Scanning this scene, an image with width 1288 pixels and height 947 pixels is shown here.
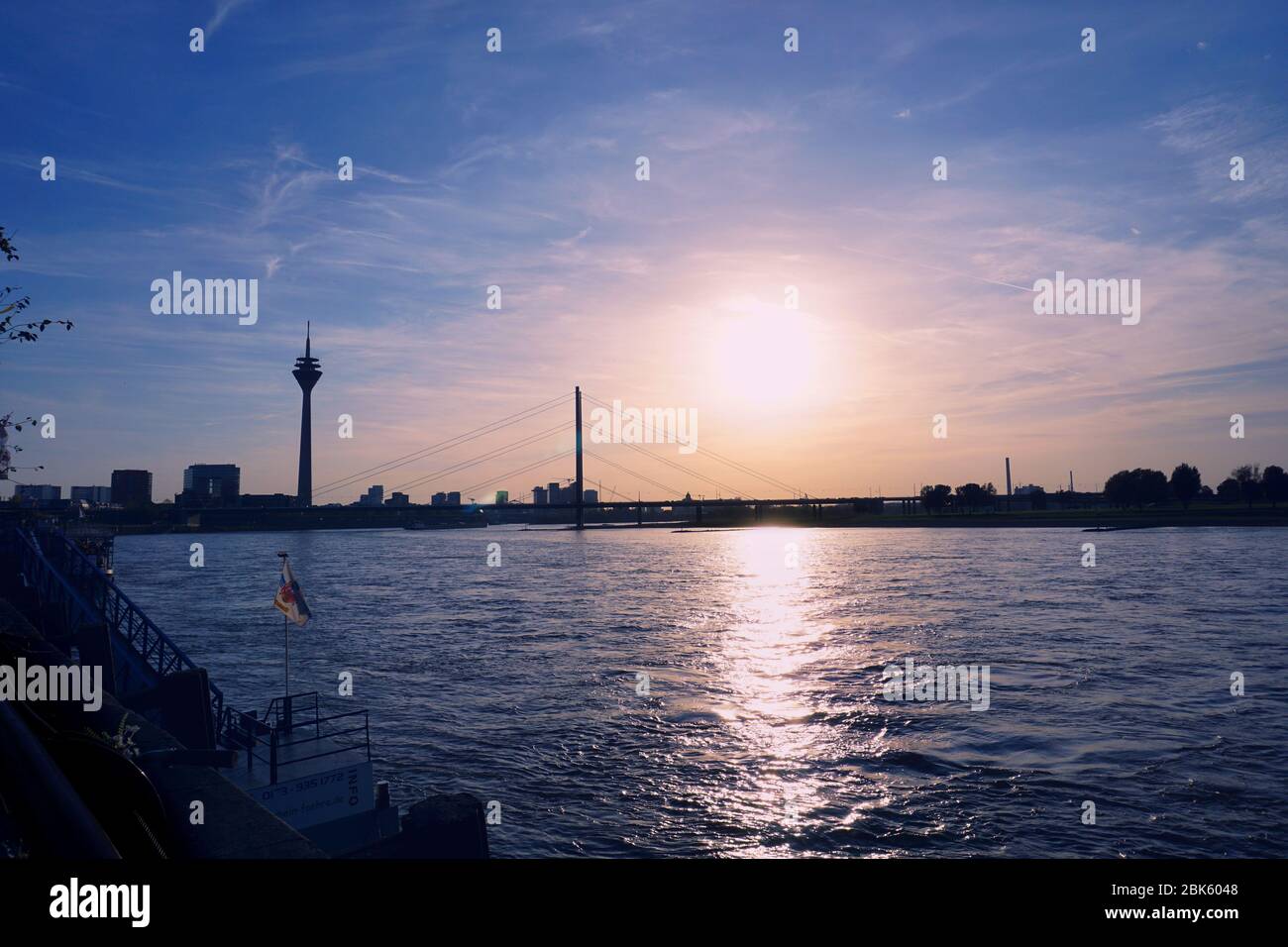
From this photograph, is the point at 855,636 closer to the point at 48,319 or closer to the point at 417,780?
the point at 417,780

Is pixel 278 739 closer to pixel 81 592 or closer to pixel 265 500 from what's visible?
pixel 81 592

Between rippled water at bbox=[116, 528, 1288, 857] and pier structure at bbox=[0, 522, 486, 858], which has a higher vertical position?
pier structure at bbox=[0, 522, 486, 858]

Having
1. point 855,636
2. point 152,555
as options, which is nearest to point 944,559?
point 855,636

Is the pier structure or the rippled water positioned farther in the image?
the rippled water

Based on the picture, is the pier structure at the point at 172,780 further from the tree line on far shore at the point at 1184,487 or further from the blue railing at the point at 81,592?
the tree line on far shore at the point at 1184,487

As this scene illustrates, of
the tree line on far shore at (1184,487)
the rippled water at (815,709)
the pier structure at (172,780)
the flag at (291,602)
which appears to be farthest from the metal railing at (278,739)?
the tree line on far shore at (1184,487)

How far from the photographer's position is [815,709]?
24.6 meters

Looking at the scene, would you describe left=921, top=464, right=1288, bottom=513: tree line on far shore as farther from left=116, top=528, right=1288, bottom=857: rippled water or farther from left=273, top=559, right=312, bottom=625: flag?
left=273, top=559, right=312, bottom=625: flag

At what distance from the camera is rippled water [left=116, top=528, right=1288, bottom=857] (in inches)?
600

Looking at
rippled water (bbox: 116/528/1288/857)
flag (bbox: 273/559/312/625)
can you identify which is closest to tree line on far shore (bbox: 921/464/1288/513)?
rippled water (bbox: 116/528/1288/857)

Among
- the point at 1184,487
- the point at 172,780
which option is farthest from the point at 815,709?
the point at 1184,487
